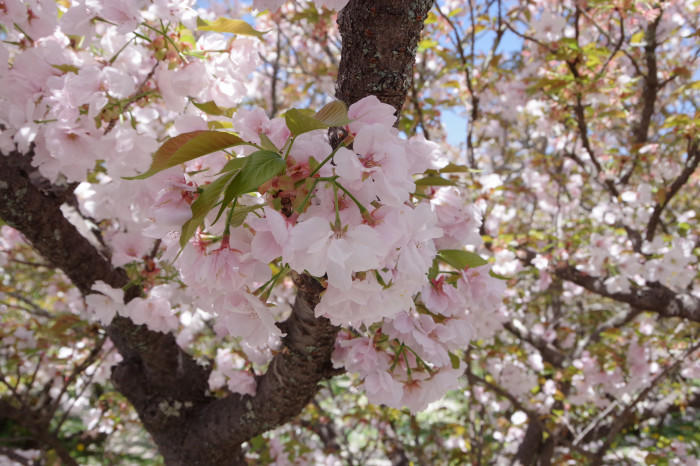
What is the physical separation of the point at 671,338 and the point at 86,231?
3.17 meters

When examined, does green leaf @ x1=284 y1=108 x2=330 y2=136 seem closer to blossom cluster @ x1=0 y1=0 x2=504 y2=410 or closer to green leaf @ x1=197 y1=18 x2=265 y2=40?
blossom cluster @ x1=0 y1=0 x2=504 y2=410

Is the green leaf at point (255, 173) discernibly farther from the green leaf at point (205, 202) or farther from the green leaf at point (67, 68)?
the green leaf at point (67, 68)

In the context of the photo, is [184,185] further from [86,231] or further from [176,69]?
[86,231]

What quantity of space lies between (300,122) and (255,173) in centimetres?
10

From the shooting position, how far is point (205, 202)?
0.55 meters

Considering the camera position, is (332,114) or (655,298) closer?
(332,114)

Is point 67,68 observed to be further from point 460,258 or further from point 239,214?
point 460,258

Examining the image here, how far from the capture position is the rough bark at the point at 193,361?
0.77 m

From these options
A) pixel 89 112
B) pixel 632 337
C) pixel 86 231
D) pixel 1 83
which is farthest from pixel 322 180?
pixel 632 337

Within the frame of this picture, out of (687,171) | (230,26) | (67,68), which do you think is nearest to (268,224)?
(230,26)

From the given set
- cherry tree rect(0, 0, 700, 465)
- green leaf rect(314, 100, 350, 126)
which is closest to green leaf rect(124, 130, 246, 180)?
cherry tree rect(0, 0, 700, 465)

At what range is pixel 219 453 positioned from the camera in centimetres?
156

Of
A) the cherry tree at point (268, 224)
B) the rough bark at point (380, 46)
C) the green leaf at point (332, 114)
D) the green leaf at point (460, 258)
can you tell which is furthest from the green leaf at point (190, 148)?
the green leaf at point (460, 258)

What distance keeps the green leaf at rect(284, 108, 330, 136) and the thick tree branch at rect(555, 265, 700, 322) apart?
259 centimetres
